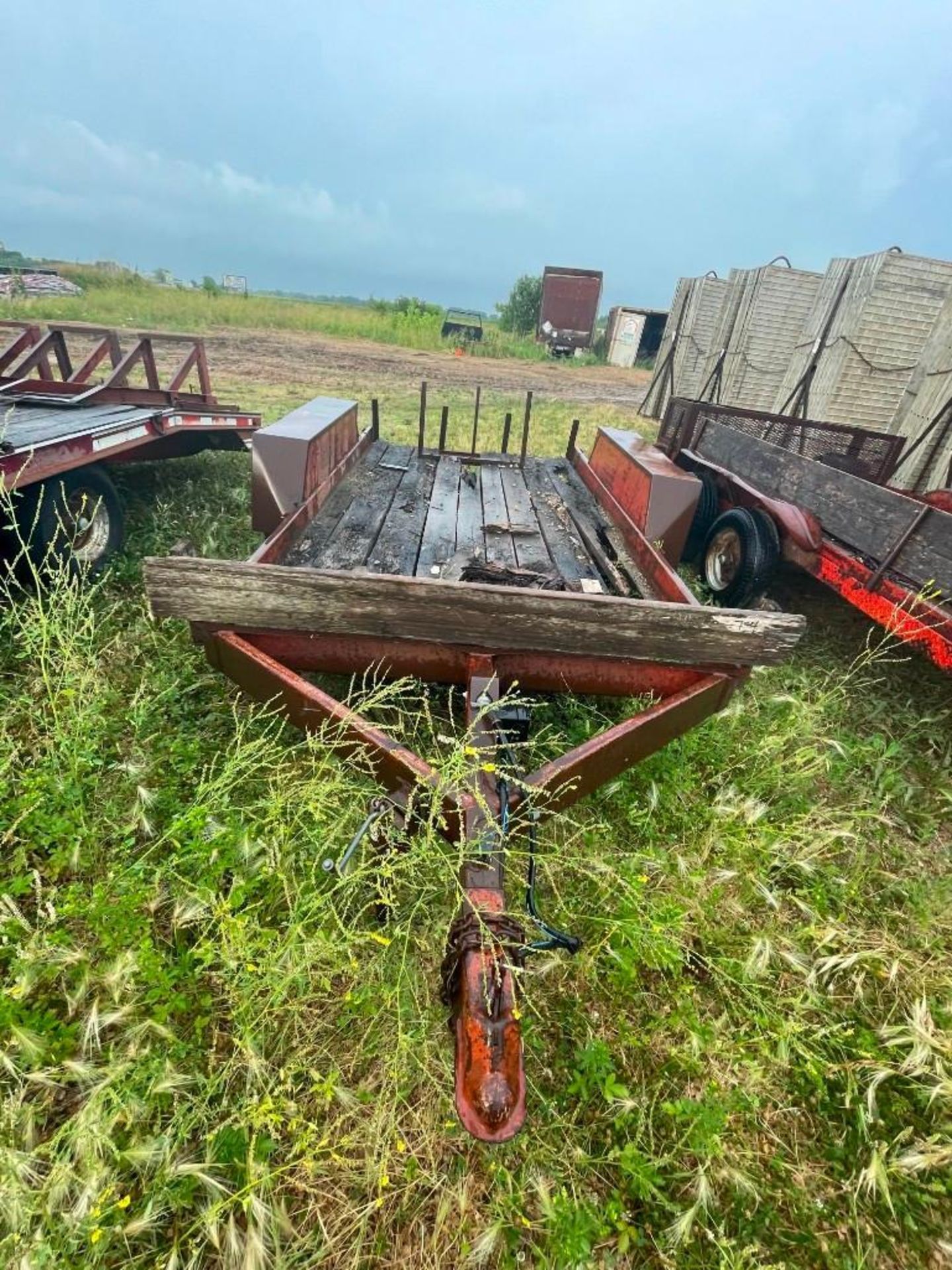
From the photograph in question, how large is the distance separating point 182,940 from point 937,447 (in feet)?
28.6

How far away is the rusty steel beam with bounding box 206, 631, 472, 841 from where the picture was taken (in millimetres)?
1834

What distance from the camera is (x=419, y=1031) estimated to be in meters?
1.71

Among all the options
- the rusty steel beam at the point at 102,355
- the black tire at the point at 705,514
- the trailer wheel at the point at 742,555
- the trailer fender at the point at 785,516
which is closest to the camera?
the trailer fender at the point at 785,516

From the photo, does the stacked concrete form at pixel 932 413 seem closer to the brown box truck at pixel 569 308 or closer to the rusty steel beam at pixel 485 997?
the rusty steel beam at pixel 485 997

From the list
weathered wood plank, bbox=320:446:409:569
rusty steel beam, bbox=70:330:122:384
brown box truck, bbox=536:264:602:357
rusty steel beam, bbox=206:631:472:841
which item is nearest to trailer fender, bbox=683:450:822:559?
weathered wood plank, bbox=320:446:409:569

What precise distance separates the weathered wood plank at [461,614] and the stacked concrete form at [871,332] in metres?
7.56

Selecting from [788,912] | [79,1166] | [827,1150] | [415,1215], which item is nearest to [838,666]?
[788,912]

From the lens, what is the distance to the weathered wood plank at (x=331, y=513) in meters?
3.07

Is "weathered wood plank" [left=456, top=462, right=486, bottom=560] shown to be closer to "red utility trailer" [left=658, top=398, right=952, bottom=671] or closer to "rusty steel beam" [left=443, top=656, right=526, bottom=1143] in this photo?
"rusty steel beam" [left=443, top=656, right=526, bottom=1143]

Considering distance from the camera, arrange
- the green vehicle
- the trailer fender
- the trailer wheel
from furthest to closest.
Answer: the green vehicle
the trailer wheel
the trailer fender

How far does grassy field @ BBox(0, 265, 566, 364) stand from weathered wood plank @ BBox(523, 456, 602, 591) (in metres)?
17.9

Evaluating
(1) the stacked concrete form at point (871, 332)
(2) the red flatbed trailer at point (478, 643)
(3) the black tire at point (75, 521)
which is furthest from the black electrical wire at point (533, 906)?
(1) the stacked concrete form at point (871, 332)

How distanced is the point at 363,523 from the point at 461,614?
63.6 inches

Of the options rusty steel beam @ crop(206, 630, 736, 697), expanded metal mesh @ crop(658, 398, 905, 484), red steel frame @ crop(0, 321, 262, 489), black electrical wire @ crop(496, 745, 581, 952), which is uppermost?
expanded metal mesh @ crop(658, 398, 905, 484)
